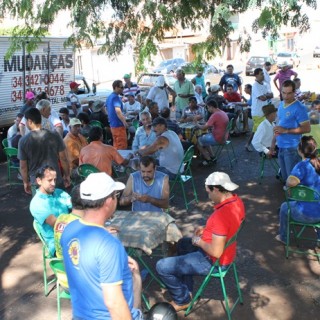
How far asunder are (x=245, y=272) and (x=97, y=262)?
2.96m

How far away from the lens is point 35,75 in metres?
12.5

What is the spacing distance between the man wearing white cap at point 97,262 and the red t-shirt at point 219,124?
6.32m

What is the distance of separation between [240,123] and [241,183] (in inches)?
177

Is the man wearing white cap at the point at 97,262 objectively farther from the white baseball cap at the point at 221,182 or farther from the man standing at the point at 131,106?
the man standing at the point at 131,106

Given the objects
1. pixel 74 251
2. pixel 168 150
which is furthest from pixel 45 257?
pixel 168 150

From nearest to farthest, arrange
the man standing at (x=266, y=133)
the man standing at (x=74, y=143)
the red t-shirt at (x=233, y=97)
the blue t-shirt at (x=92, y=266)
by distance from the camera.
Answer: the blue t-shirt at (x=92, y=266), the man standing at (x=74, y=143), the man standing at (x=266, y=133), the red t-shirt at (x=233, y=97)

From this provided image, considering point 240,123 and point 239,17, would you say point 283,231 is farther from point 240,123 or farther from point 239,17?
point 240,123

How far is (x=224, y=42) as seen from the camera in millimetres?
5410

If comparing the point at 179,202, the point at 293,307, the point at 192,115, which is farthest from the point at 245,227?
the point at 192,115

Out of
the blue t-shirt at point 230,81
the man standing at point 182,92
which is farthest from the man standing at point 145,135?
the blue t-shirt at point 230,81

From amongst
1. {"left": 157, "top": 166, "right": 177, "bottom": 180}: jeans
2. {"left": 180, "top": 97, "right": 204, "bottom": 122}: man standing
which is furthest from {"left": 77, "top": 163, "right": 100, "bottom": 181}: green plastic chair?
{"left": 180, "top": 97, "right": 204, "bottom": 122}: man standing

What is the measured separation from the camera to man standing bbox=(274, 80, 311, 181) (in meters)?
6.38

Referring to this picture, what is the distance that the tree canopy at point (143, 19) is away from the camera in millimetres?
4938

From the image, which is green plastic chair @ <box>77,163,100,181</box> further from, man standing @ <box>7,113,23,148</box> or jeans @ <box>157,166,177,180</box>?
man standing @ <box>7,113,23,148</box>
